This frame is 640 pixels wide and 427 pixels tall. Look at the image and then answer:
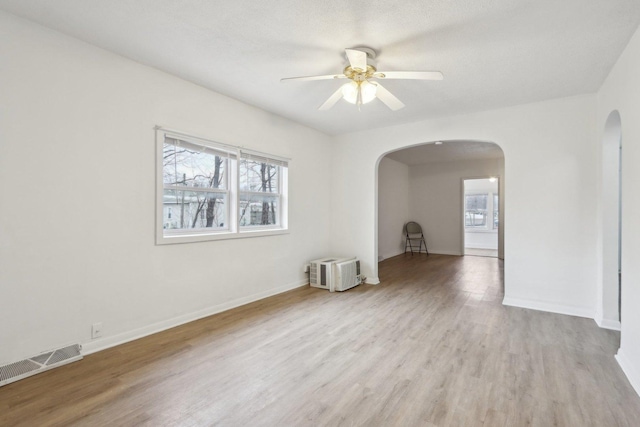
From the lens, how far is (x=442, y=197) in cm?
849

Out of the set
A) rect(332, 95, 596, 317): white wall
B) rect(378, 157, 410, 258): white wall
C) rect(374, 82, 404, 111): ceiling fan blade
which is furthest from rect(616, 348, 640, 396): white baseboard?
rect(378, 157, 410, 258): white wall

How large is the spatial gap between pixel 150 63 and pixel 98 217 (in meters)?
1.49

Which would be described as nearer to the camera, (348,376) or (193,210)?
(348,376)

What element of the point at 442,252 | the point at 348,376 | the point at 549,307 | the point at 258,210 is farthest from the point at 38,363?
the point at 442,252

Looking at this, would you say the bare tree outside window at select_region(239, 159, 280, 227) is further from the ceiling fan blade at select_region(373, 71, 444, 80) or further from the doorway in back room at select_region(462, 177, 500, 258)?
the doorway in back room at select_region(462, 177, 500, 258)

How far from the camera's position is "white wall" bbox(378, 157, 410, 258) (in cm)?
753

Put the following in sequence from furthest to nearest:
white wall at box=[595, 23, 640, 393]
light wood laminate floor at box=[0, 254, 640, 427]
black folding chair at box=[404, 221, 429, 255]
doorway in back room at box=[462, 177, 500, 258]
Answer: doorway in back room at box=[462, 177, 500, 258], black folding chair at box=[404, 221, 429, 255], white wall at box=[595, 23, 640, 393], light wood laminate floor at box=[0, 254, 640, 427]

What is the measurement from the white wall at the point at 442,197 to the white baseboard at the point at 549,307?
15.0ft

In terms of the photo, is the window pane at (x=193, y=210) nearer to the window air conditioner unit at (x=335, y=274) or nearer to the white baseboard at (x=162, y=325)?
the white baseboard at (x=162, y=325)

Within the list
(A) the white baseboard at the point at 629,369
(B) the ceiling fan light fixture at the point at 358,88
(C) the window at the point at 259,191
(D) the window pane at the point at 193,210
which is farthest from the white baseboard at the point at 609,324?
(D) the window pane at the point at 193,210

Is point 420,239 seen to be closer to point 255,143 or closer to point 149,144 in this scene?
point 255,143

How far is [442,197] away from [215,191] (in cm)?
676

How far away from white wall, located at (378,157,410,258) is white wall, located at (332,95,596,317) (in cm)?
328

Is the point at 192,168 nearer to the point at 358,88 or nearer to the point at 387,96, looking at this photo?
the point at 358,88
